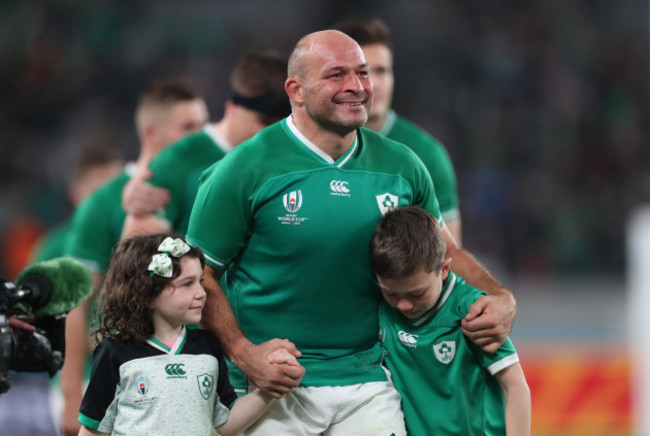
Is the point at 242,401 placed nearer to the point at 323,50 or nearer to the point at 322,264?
the point at 322,264

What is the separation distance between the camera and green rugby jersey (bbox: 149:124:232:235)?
5109 millimetres

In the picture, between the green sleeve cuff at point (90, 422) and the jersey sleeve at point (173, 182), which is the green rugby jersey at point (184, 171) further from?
the green sleeve cuff at point (90, 422)

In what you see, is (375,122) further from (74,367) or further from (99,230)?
(74,367)

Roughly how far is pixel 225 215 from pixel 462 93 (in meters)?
12.4

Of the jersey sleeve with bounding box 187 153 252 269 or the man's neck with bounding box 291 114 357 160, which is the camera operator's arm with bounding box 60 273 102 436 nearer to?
the jersey sleeve with bounding box 187 153 252 269

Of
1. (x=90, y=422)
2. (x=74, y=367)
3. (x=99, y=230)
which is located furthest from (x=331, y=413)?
(x=99, y=230)

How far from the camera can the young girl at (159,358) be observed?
3379 millimetres

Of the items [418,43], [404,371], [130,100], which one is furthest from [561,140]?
[404,371]

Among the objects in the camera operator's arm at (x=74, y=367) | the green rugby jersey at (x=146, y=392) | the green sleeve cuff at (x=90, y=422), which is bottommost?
the camera operator's arm at (x=74, y=367)

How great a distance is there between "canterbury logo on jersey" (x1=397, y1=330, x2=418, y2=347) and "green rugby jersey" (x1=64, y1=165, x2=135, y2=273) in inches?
95.9

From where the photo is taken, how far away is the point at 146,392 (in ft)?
11.1

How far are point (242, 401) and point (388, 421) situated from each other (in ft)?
1.82

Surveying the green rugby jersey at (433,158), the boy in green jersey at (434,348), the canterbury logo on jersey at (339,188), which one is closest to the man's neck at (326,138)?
the canterbury logo on jersey at (339,188)

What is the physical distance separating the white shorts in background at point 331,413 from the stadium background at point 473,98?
7.93m
